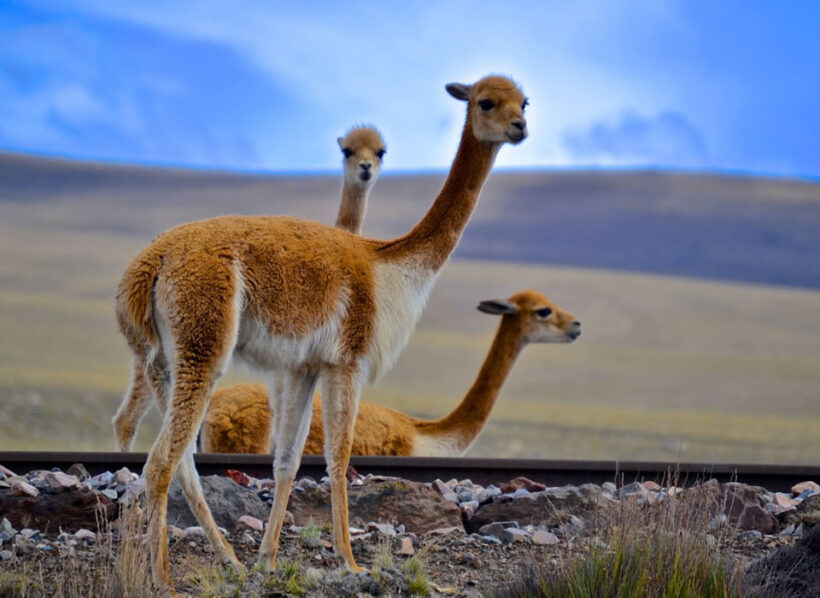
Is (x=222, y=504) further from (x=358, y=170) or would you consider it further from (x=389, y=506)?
(x=358, y=170)

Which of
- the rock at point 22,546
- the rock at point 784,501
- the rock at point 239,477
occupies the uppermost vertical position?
the rock at point 784,501

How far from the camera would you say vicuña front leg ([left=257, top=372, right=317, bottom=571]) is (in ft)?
22.2

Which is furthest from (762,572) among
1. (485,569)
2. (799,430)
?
(799,430)

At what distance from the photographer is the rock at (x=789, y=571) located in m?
5.76

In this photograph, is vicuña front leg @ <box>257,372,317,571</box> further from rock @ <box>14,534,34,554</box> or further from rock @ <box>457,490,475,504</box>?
rock @ <box>457,490,475,504</box>

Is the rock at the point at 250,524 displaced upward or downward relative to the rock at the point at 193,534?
upward

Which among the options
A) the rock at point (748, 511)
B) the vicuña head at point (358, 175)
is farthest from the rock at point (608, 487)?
the vicuña head at point (358, 175)

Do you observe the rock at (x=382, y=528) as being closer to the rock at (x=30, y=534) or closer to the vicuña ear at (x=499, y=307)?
the rock at (x=30, y=534)

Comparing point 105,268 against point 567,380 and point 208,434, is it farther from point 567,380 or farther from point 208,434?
point 208,434

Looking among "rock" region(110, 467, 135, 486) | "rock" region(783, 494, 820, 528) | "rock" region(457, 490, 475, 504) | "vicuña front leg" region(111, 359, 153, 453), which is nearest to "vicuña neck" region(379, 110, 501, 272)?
"rock" region(457, 490, 475, 504)

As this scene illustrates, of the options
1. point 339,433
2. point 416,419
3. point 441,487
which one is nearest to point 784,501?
point 441,487

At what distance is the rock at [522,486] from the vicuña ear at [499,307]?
3.49 metres

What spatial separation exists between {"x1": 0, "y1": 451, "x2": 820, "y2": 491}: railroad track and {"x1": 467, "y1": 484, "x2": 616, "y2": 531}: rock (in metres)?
0.95

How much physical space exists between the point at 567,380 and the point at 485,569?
49.8 meters
